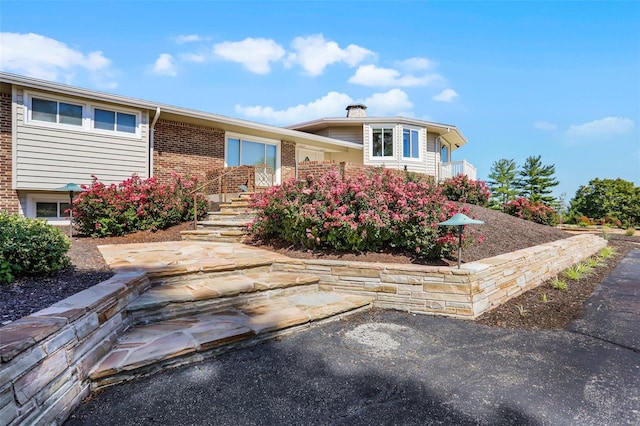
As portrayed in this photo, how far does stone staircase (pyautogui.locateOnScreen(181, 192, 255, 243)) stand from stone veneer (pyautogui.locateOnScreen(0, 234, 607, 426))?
2.34 metres

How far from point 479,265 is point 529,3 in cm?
621

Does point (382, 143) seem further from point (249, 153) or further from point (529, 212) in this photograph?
point (529, 212)

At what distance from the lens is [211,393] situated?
210 cm

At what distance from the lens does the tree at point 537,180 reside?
2439 centimetres

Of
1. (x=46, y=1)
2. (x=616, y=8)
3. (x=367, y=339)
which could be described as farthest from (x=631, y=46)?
(x=46, y=1)

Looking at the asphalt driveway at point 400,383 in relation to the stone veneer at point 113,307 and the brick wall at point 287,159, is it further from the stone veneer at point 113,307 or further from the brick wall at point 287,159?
the brick wall at point 287,159

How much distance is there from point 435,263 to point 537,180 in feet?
84.1

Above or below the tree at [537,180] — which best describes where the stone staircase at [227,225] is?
below

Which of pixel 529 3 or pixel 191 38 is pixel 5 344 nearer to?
pixel 191 38

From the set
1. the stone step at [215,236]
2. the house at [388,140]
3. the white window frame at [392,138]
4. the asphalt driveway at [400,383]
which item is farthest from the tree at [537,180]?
the asphalt driveway at [400,383]

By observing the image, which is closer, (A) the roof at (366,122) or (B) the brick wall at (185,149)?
(B) the brick wall at (185,149)

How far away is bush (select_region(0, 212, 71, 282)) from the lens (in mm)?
2783

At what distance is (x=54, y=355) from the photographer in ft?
5.96

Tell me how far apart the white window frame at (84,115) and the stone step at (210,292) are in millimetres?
7516
